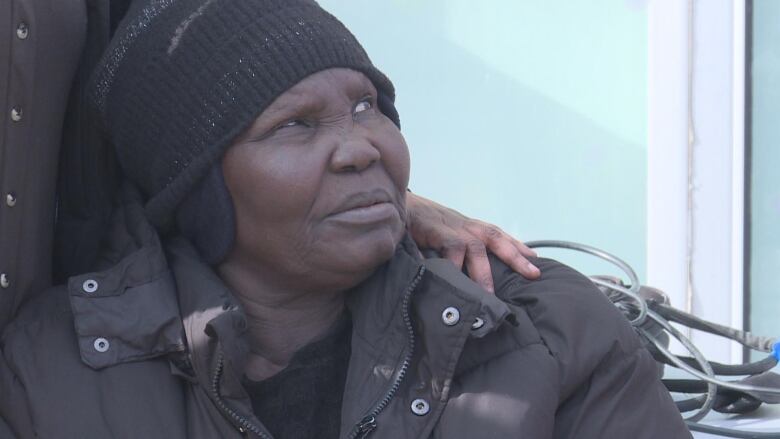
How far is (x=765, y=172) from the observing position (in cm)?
378

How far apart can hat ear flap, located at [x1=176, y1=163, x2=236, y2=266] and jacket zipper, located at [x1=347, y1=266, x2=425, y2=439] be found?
316mm

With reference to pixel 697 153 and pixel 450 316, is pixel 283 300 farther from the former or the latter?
pixel 697 153

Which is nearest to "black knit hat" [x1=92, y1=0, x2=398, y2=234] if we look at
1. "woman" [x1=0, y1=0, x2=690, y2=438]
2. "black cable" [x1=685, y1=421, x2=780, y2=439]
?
"woman" [x1=0, y1=0, x2=690, y2=438]

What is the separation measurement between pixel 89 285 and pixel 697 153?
2393mm

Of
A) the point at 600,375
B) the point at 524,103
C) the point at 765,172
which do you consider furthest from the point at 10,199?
the point at 765,172

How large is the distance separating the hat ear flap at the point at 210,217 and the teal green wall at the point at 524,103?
5.68 ft

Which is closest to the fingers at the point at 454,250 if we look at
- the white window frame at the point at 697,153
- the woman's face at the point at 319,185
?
the woman's face at the point at 319,185

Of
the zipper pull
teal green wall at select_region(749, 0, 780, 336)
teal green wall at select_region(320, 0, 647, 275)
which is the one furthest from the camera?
teal green wall at select_region(749, 0, 780, 336)

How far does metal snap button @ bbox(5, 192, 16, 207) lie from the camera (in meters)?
1.83

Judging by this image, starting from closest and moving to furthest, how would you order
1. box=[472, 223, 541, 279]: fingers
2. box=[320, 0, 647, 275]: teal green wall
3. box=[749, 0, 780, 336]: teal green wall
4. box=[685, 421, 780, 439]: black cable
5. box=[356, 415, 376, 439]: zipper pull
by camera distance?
box=[356, 415, 376, 439]: zipper pull < box=[472, 223, 541, 279]: fingers < box=[685, 421, 780, 439]: black cable < box=[320, 0, 647, 275]: teal green wall < box=[749, 0, 780, 336]: teal green wall

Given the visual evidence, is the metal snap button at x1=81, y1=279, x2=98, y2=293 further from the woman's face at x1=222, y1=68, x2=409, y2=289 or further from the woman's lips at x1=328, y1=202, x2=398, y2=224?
the woman's lips at x1=328, y1=202, x2=398, y2=224

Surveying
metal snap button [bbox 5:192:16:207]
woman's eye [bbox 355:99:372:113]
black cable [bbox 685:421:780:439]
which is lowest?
black cable [bbox 685:421:780:439]

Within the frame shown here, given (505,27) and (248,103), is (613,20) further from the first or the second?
(248,103)

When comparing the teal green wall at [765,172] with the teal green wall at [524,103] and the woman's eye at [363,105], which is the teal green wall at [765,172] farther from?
the woman's eye at [363,105]
